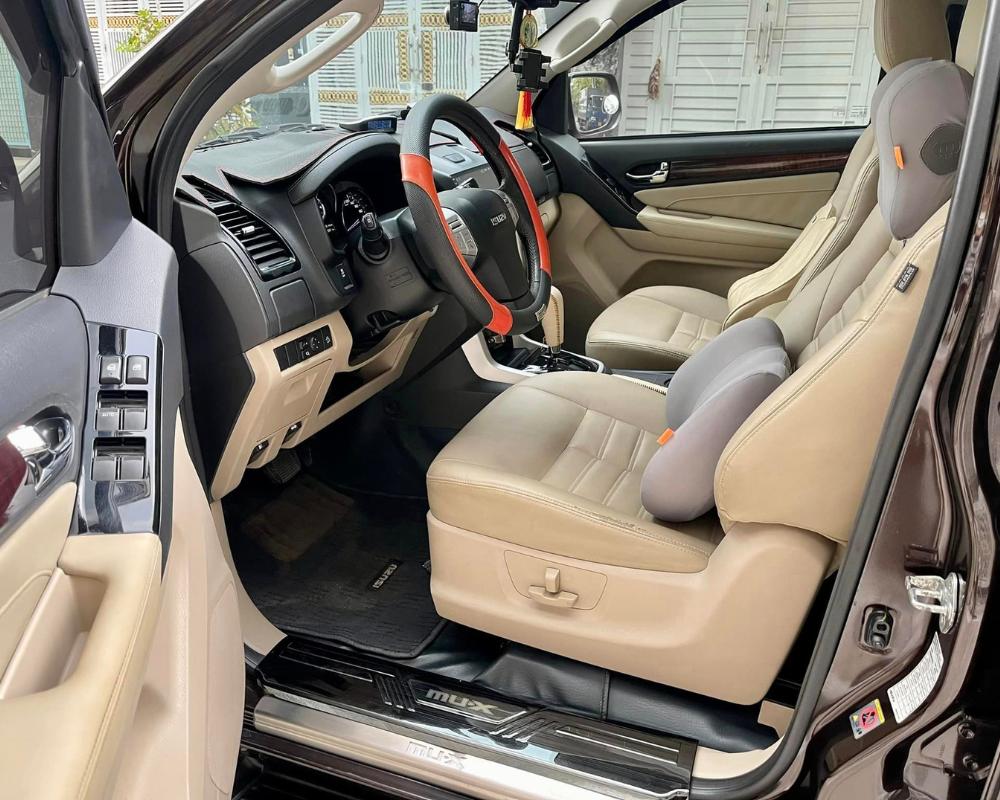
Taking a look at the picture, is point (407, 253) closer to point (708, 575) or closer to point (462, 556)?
point (462, 556)

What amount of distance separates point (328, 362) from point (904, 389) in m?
0.90

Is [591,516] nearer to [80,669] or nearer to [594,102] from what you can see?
[80,669]

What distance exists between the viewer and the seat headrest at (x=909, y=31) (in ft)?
5.09

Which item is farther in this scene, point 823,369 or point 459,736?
point 459,736

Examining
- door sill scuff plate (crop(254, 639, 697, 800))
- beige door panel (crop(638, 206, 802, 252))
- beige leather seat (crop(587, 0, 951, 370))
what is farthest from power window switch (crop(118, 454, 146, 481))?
beige door panel (crop(638, 206, 802, 252))

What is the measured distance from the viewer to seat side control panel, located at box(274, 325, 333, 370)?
127cm

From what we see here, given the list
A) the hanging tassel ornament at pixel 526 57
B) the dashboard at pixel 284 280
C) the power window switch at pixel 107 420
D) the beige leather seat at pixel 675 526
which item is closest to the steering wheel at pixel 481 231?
the dashboard at pixel 284 280

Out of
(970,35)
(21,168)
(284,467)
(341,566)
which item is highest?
(970,35)

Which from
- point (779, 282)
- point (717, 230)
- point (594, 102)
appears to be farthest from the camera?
point (594, 102)

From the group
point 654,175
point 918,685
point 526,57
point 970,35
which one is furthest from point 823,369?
point 654,175

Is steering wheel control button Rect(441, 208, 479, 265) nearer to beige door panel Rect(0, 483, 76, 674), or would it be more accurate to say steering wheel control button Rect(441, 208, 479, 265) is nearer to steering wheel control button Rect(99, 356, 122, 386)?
steering wheel control button Rect(99, 356, 122, 386)

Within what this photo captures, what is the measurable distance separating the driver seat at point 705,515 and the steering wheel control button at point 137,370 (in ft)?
1.73

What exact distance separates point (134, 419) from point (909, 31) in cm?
152

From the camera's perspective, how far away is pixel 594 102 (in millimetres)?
2770
